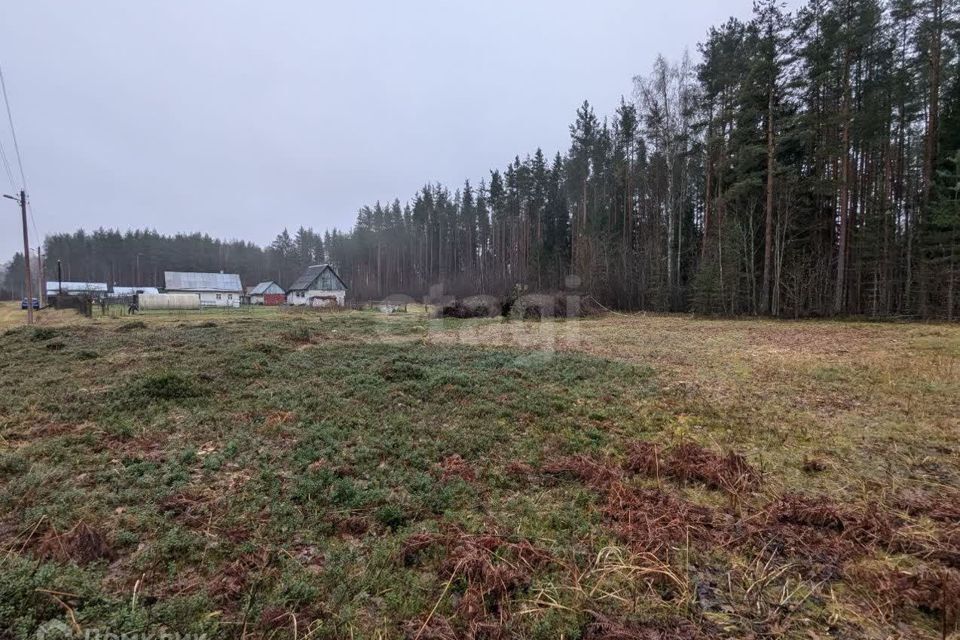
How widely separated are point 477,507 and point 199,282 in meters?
56.2

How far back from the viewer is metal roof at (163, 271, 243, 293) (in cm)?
4613

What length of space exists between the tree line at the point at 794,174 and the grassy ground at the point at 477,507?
14831 mm

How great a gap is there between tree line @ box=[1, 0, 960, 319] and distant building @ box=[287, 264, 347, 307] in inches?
1046

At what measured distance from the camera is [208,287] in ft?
155

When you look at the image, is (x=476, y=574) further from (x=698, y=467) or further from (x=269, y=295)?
(x=269, y=295)

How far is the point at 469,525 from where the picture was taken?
2441mm

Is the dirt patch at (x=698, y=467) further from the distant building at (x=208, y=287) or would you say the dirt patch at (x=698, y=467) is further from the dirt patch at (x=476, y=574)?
the distant building at (x=208, y=287)

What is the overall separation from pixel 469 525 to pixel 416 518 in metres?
0.36

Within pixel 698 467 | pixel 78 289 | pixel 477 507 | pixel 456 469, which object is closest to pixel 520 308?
pixel 698 467

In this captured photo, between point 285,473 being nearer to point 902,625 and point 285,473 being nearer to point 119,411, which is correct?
point 119,411

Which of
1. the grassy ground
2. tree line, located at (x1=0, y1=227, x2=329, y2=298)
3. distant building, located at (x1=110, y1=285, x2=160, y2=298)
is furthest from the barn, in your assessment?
the grassy ground

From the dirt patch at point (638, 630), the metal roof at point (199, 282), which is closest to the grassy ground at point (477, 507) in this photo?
the dirt patch at point (638, 630)

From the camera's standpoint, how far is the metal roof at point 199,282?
151 feet

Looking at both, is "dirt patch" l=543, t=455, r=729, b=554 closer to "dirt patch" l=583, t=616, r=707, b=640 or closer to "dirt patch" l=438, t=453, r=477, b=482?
"dirt patch" l=583, t=616, r=707, b=640
